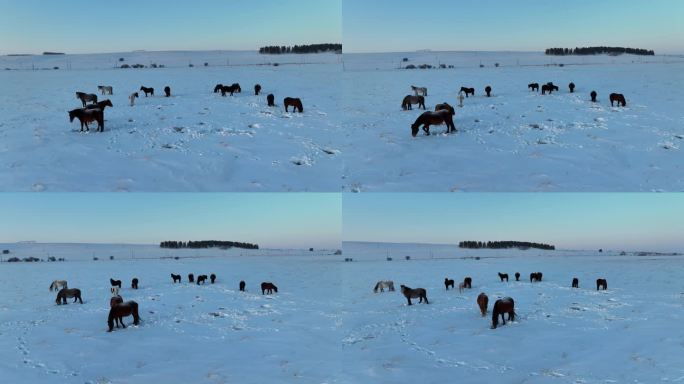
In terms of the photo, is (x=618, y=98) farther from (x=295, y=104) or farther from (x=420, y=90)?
(x=295, y=104)

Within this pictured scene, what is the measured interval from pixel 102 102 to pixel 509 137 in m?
8.65

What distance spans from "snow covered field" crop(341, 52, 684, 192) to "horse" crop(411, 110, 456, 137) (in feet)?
0.59

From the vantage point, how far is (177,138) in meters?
9.68

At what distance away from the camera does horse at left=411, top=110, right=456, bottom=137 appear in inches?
371

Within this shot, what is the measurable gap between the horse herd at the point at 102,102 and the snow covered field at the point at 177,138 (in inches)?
6.8

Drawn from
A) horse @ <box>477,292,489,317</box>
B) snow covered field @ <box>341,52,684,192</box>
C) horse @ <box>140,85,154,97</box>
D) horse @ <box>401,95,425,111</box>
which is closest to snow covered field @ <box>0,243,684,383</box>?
horse @ <box>477,292,489,317</box>

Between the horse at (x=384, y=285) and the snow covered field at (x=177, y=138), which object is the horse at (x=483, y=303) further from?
the snow covered field at (x=177, y=138)

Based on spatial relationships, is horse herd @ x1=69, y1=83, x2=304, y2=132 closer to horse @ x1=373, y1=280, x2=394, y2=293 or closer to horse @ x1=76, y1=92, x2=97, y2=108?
horse @ x1=76, y1=92, x2=97, y2=108

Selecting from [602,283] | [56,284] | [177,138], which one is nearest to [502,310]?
[602,283]

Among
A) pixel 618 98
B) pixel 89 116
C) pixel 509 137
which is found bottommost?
pixel 509 137

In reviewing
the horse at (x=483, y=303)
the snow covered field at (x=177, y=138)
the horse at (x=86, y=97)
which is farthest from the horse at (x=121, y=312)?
the horse at (x=483, y=303)

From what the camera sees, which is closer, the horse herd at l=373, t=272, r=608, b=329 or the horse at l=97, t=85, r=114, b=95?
the horse herd at l=373, t=272, r=608, b=329

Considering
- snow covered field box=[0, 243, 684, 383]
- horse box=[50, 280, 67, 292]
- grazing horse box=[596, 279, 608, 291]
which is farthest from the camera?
horse box=[50, 280, 67, 292]

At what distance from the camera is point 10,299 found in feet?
34.1
